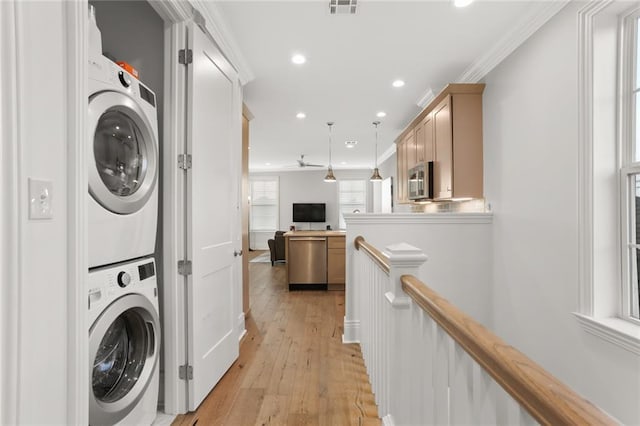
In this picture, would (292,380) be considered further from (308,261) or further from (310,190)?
(310,190)

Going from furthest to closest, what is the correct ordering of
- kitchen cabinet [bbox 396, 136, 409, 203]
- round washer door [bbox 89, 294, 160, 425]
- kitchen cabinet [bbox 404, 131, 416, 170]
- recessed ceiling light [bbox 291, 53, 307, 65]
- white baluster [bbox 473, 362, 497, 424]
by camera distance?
1. kitchen cabinet [bbox 396, 136, 409, 203]
2. kitchen cabinet [bbox 404, 131, 416, 170]
3. recessed ceiling light [bbox 291, 53, 307, 65]
4. round washer door [bbox 89, 294, 160, 425]
5. white baluster [bbox 473, 362, 497, 424]

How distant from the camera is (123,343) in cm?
150

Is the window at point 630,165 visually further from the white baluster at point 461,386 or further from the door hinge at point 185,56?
the door hinge at point 185,56

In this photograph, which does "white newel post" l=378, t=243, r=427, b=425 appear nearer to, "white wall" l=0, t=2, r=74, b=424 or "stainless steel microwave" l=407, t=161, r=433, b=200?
"white wall" l=0, t=2, r=74, b=424

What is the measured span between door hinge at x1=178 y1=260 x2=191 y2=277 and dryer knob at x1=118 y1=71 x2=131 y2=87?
0.97 m

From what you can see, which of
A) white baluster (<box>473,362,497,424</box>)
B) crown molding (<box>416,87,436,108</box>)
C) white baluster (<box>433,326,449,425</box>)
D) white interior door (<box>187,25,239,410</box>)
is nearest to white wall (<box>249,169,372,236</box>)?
crown molding (<box>416,87,436,108</box>)

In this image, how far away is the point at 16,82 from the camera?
0.77 meters

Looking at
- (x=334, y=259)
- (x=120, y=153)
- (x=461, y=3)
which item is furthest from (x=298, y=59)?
(x=334, y=259)

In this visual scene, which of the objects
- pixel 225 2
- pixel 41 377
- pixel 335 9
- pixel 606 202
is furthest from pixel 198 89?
pixel 606 202

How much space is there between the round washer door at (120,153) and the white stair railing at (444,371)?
124 cm

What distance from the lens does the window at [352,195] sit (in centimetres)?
973

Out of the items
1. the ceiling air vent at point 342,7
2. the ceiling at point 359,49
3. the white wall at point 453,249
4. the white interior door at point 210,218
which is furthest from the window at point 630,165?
the white interior door at point 210,218

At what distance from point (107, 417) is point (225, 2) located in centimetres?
239

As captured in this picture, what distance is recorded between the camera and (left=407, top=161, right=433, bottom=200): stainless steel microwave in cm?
357
